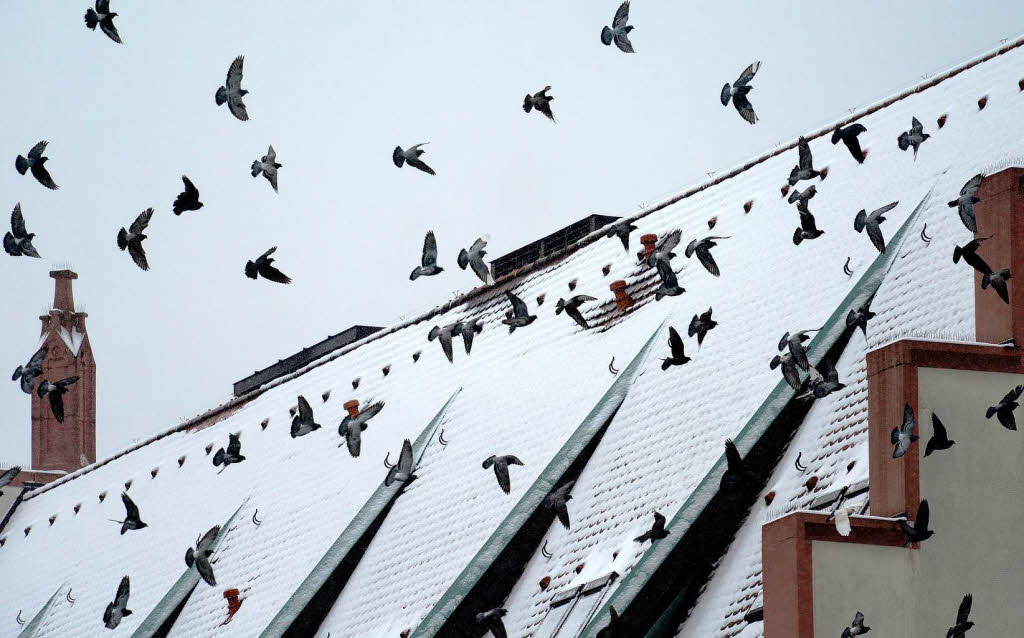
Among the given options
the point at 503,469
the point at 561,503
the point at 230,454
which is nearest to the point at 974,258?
the point at 561,503

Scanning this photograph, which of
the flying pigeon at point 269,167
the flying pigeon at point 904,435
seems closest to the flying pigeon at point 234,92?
the flying pigeon at point 269,167

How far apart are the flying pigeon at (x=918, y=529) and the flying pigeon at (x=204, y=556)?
36.5 feet

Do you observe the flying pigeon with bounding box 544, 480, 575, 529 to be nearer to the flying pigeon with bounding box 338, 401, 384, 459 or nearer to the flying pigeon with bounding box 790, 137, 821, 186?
the flying pigeon with bounding box 338, 401, 384, 459

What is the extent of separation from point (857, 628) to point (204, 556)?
1292 cm

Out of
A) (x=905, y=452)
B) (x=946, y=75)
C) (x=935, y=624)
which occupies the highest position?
(x=946, y=75)

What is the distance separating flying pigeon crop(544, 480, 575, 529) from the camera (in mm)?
24406

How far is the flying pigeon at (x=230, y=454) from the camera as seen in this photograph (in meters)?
28.0

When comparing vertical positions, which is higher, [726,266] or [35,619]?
[726,266]

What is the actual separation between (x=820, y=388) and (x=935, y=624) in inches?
180

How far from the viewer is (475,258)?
81.0 feet

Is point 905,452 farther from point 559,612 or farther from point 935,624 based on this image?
point 559,612

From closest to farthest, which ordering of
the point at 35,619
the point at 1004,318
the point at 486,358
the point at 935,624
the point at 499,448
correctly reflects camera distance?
the point at 935,624 < the point at 1004,318 < the point at 499,448 < the point at 486,358 < the point at 35,619

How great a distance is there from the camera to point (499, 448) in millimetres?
28859

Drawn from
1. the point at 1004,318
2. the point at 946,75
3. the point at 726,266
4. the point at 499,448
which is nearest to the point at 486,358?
the point at 499,448
